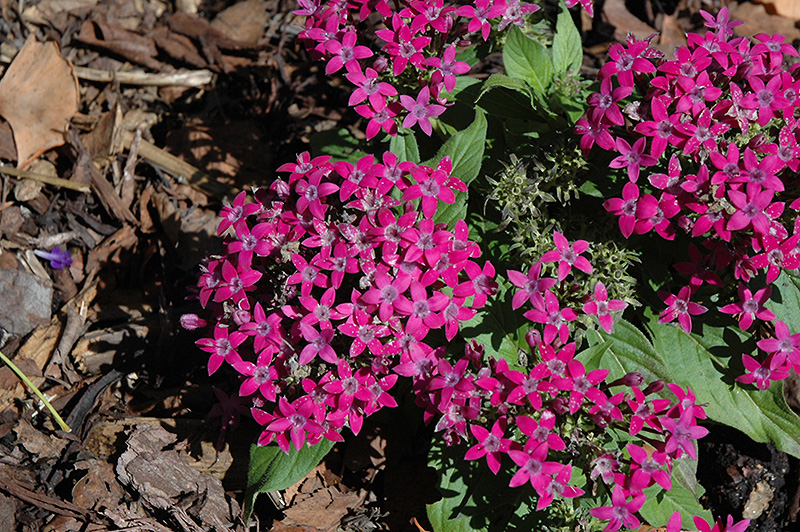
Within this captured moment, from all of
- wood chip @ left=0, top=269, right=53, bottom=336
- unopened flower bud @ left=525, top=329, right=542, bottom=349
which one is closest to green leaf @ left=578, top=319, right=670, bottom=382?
unopened flower bud @ left=525, top=329, right=542, bottom=349

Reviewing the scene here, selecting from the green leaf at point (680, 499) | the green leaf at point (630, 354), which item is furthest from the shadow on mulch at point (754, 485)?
the green leaf at point (630, 354)

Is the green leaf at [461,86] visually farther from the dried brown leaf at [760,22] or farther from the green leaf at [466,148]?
the dried brown leaf at [760,22]

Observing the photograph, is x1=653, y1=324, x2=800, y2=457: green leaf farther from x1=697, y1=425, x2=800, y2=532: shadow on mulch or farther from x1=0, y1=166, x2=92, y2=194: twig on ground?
x1=0, y1=166, x2=92, y2=194: twig on ground

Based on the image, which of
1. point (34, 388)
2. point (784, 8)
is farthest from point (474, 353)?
point (784, 8)

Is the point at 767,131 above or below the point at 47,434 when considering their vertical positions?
above

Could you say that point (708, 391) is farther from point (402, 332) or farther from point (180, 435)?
point (180, 435)

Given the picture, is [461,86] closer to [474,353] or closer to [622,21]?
[474,353]

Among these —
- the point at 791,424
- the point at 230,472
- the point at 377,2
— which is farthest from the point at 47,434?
the point at 791,424
